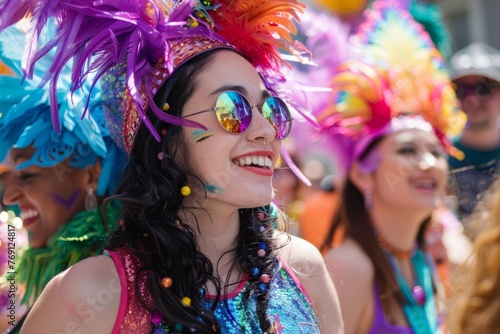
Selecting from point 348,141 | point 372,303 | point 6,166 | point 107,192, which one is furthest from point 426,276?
point 6,166

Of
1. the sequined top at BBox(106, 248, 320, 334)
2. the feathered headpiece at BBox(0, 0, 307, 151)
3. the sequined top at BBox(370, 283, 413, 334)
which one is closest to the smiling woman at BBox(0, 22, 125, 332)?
the feathered headpiece at BBox(0, 0, 307, 151)

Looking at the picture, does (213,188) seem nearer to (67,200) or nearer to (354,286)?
(67,200)

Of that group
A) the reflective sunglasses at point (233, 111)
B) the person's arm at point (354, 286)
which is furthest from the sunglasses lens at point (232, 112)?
the person's arm at point (354, 286)

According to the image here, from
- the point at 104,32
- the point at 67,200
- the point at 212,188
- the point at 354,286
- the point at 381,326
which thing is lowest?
the point at 381,326

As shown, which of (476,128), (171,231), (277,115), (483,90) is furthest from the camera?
(483,90)

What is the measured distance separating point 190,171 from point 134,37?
0.45 metres

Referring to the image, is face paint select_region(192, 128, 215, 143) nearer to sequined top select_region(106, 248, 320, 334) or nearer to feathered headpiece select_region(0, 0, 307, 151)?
feathered headpiece select_region(0, 0, 307, 151)

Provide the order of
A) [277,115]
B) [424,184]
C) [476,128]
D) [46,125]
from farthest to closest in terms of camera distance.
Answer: [476,128], [424,184], [46,125], [277,115]

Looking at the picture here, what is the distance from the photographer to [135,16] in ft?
7.50

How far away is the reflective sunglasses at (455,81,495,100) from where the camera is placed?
207 inches

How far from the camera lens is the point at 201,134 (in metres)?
2.21

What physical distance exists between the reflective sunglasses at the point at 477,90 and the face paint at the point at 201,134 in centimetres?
355

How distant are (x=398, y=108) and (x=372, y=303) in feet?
3.48

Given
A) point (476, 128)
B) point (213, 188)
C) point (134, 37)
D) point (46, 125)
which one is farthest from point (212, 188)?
point (476, 128)
